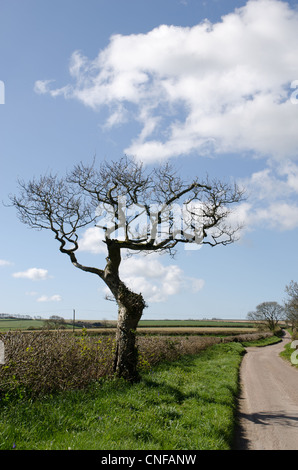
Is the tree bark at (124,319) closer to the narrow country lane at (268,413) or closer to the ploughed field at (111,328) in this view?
the ploughed field at (111,328)

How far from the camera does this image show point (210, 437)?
779cm

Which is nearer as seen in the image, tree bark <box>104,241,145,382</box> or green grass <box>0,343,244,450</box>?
green grass <box>0,343,244,450</box>

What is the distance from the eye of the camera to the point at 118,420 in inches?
311

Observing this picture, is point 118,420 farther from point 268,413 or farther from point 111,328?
point 111,328

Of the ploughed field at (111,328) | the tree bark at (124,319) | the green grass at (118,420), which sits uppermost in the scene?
the tree bark at (124,319)

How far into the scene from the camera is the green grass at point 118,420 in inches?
256

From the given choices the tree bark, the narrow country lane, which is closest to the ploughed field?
the tree bark

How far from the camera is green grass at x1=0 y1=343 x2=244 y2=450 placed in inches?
256

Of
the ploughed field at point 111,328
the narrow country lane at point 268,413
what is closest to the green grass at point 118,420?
the narrow country lane at point 268,413

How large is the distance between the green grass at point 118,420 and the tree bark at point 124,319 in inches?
48.5

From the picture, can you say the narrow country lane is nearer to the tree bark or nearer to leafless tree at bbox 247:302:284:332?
the tree bark

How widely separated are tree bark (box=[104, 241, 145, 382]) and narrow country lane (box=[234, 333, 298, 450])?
3.98 meters

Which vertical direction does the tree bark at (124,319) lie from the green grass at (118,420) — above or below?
above

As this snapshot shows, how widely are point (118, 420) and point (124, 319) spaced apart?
5.55m
